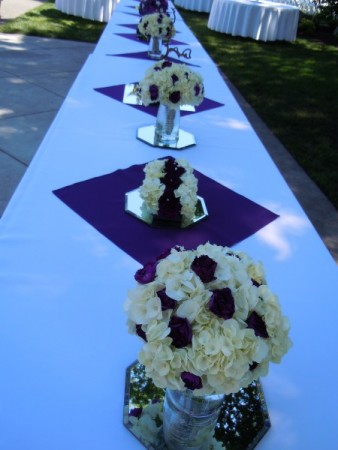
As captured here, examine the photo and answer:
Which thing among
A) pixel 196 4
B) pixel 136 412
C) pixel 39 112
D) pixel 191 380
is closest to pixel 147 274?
pixel 191 380

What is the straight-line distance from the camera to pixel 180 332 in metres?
0.61

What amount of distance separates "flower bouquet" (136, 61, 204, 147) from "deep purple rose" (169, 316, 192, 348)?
4.45 ft

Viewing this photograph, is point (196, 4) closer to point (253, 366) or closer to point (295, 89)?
point (295, 89)

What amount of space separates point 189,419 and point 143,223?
2.40 feet

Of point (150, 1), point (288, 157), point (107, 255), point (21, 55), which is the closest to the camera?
point (107, 255)

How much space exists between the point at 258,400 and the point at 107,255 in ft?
1.92

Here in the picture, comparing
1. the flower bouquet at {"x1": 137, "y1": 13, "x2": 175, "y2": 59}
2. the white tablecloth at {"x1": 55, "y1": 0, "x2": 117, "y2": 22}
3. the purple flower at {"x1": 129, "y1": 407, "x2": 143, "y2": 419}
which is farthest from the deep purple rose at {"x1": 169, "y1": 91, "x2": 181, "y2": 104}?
the white tablecloth at {"x1": 55, "y1": 0, "x2": 117, "y2": 22}

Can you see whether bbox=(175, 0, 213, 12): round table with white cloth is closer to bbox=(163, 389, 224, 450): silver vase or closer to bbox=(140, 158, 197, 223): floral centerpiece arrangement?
bbox=(140, 158, 197, 223): floral centerpiece arrangement

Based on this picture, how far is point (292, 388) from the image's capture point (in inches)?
36.2

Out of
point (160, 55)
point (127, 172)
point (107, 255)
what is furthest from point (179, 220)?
point (160, 55)

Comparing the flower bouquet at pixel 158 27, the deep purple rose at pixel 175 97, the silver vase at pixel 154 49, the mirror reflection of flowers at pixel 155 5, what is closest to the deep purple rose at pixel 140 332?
the deep purple rose at pixel 175 97

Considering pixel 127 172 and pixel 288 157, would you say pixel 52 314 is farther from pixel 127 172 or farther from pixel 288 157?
pixel 288 157

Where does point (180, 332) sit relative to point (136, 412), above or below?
above

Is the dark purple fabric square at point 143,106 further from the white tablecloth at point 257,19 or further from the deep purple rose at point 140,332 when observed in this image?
the white tablecloth at point 257,19
